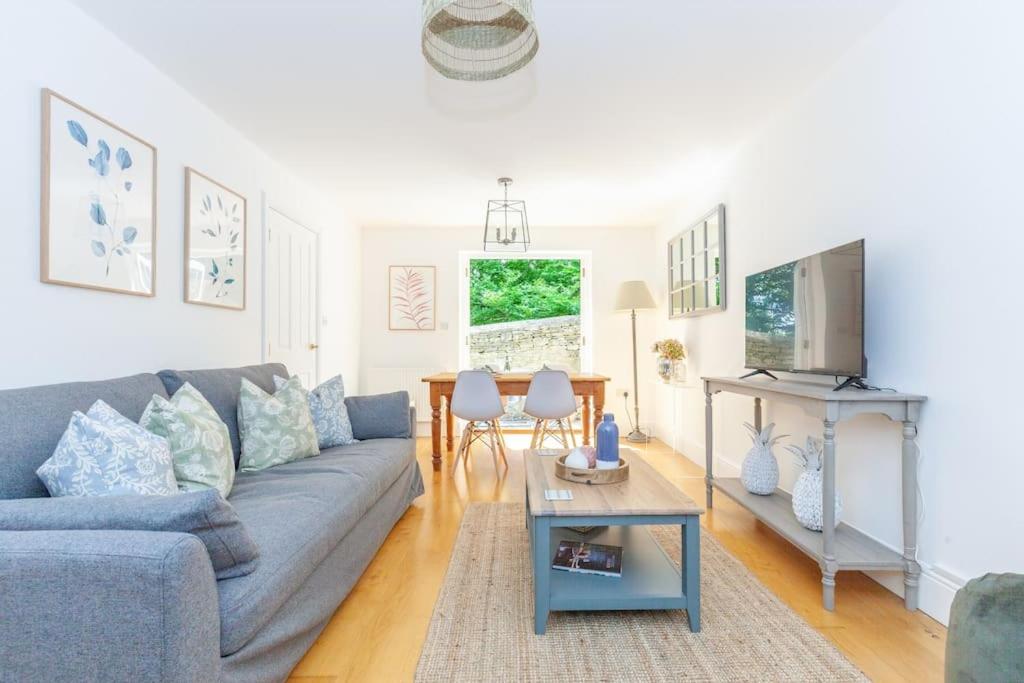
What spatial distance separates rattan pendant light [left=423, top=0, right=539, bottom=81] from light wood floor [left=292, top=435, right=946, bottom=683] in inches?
77.0

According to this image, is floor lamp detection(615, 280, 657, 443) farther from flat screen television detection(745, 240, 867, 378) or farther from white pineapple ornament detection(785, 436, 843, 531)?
white pineapple ornament detection(785, 436, 843, 531)

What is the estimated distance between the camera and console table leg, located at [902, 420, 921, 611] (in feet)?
6.23

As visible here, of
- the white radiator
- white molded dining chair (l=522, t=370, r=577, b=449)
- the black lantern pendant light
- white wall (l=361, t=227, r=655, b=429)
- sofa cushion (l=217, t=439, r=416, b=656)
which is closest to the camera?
sofa cushion (l=217, t=439, r=416, b=656)

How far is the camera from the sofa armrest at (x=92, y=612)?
3.31 ft

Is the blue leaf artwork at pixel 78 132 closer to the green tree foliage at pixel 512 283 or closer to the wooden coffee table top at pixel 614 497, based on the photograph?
the wooden coffee table top at pixel 614 497

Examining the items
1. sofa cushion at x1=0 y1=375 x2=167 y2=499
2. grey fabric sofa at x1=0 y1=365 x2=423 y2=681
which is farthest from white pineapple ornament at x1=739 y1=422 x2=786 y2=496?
sofa cushion at x1=0 y1=375 x2=167 y2=499

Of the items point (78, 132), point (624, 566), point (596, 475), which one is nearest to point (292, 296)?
point (78, 132)

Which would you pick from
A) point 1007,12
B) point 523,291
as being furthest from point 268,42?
point 523,291

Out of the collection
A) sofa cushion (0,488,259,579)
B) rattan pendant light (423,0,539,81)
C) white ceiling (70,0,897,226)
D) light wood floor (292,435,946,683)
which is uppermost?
white ceiling (70,0,897,226)

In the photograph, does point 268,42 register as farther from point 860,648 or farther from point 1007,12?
point 860,648

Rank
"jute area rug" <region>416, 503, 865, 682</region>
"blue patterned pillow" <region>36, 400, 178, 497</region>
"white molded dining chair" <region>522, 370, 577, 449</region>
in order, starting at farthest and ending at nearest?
"white molded dining chair" <region>522, 370, 577, 449</region>, "jute area rug" <region>416, 503, 865, 682</region>, "blue patterned pillow" <region>36, 400, 178, 497</region>

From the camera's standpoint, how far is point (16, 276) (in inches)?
71.5

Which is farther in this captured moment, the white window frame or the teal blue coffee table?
the white window frame

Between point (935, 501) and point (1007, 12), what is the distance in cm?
165
